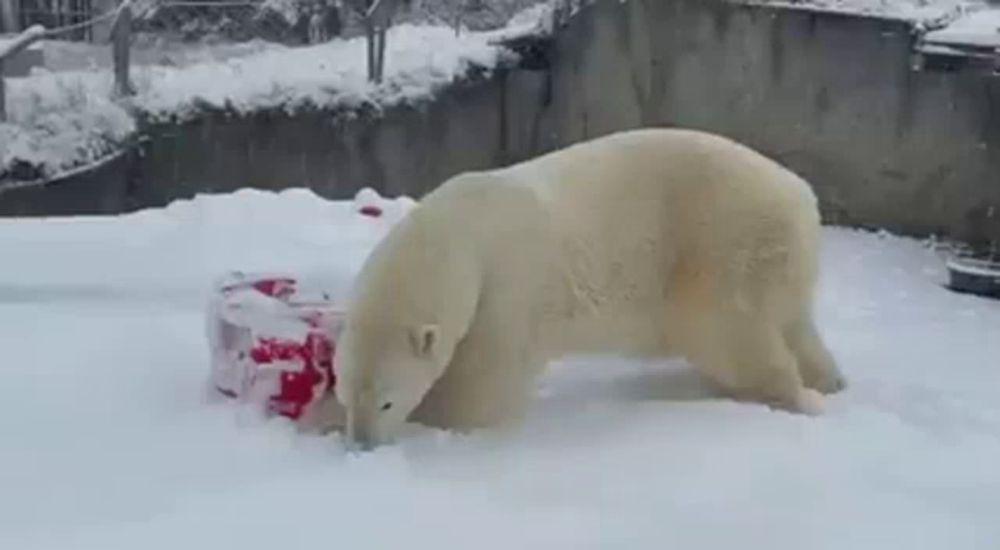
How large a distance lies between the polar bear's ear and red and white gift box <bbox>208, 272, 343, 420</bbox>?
0.26 metres

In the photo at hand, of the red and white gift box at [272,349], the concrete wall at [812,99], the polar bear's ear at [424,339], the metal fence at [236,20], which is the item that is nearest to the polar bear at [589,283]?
the polar bear's ear at [424,339]

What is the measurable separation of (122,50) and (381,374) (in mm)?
4566

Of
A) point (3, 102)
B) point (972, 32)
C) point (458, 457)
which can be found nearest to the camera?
point (458, 457)

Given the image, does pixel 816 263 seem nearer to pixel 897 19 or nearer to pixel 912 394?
pixel 912 394

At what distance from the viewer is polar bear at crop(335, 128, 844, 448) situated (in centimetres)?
292

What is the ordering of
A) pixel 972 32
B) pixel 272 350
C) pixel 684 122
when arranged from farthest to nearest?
1. pixel 684 122
2. pixel 972 32
3. pixel 272 350

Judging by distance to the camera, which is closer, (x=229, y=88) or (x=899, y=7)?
(x=899, y=7)

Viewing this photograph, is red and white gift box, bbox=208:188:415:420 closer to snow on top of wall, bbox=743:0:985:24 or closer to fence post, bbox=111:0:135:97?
fence post, bbox=111:0:135:97

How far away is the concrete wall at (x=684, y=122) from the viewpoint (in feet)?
22.1

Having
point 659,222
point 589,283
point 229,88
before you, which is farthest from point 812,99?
point 589,283

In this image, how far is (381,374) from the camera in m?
2.84

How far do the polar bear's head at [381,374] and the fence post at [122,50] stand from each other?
14.3 feet

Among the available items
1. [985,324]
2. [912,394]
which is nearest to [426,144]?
[985,324]

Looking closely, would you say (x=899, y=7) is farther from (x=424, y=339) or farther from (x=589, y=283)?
(x=424, y=339)
